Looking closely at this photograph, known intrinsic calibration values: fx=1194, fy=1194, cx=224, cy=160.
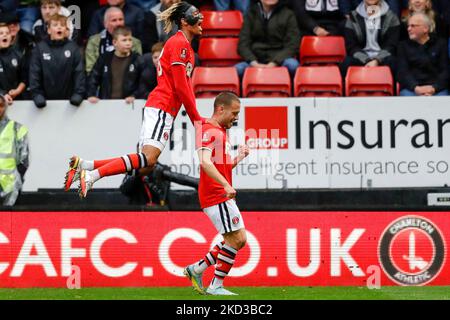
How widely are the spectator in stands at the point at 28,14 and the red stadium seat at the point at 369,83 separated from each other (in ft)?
14.1

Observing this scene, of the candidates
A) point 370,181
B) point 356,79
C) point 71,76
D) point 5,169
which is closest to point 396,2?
point 356,79

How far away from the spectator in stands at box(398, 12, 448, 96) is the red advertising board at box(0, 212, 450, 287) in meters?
2.51

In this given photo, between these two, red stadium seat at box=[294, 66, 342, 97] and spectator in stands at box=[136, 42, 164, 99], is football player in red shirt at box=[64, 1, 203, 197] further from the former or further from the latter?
red stadium seat at box=[294, 66, 342, 97]

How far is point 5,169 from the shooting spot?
538 inches

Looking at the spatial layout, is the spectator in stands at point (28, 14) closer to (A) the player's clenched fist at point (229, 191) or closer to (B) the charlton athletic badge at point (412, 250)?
(B) the charlton athletic badge at point (412, 250)

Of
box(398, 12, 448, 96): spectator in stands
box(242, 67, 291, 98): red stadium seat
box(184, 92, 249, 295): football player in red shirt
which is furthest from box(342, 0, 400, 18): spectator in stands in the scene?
box(184, 92, 249, 295): football player in red shirt

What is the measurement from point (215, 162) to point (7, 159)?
161 inches

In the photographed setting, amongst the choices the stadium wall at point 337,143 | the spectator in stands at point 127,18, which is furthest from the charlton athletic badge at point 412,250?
the spectator in stands at point 127,18

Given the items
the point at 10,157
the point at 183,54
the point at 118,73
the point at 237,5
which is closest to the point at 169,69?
the point at 183,54

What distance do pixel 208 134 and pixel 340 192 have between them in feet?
12.8

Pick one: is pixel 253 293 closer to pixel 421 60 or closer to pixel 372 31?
pixel 421 60

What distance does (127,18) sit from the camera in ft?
51.5

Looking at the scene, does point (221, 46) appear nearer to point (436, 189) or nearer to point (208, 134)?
point (436, 189)

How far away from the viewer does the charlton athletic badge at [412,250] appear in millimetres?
12336
